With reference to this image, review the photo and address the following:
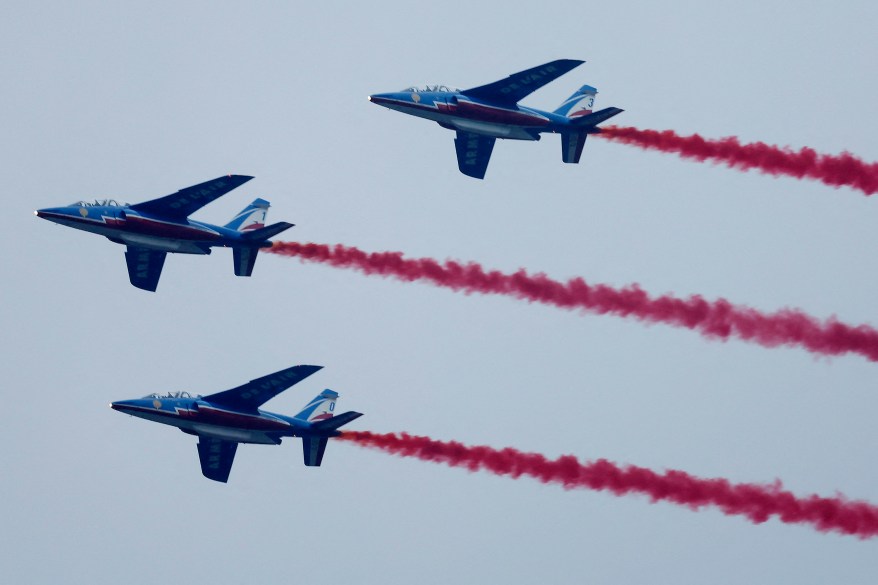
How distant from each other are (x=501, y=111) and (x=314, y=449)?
17.6m

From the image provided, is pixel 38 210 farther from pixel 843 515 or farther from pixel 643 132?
pixel 843 515

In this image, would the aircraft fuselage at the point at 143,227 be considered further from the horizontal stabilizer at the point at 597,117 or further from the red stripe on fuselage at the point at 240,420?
the horizontal stabilizer at the point at 597,117

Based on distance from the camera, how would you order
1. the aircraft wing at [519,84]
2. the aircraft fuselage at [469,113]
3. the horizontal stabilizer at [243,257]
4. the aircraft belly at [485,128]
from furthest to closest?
the horizontal stabilizer at [243,257] → the aircraft belly at [485,128] → the aircraft fuselage at [469,113] → the aircraft wing at [519,84]

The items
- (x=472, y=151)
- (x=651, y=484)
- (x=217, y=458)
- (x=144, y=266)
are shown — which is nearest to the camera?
(x=651, y=484)

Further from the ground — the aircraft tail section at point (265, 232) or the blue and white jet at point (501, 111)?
the blue and white jet at point (501, 111)

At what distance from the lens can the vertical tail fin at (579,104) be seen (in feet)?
246

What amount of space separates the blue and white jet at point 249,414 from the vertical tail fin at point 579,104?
1769 cm

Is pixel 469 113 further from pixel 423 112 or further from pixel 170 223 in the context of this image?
pixel 170 223

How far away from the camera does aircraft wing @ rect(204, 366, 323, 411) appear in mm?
69000

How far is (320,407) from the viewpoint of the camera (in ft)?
234

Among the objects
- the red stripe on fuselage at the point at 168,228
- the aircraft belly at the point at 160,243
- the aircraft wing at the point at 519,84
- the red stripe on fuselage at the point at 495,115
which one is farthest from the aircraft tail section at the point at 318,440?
the aircraft wing at the point at 519,84

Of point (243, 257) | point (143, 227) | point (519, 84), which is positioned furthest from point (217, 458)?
point (519, 84)

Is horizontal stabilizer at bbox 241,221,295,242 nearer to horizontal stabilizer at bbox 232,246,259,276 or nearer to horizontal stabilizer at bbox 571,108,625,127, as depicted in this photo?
horizontal stabilizer at bbox 232,246,259,276

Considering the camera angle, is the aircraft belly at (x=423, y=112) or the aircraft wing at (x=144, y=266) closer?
the aircraft belly at (x=423, y=112)
